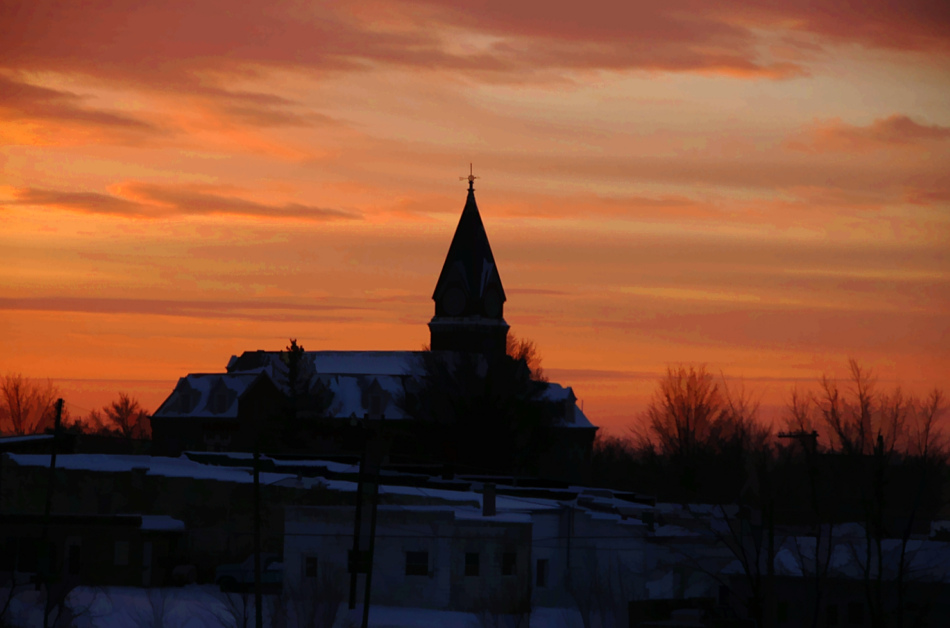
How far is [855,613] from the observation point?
145ft

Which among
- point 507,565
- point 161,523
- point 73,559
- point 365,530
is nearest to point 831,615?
point 507,565

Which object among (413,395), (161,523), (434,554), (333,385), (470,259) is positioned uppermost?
(470,259)

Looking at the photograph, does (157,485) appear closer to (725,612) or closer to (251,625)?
(251,625)

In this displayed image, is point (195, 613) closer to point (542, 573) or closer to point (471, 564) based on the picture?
point (471, 564)

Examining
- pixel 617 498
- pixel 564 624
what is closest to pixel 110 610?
pixel 564 624

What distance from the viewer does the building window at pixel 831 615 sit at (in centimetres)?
4397

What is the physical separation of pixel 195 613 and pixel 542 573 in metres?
12.7

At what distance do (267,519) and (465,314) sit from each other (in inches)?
2788

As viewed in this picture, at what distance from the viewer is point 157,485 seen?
2126 inches

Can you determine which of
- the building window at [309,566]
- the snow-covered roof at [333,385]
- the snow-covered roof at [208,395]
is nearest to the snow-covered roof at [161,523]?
the building window at [309,566]

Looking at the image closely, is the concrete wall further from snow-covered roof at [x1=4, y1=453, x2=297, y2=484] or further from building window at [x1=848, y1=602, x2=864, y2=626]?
building window at [x1=848, y1=602, x2=864, y2=626]

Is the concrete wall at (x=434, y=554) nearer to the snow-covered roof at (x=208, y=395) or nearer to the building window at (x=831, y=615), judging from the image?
the building window at (x=831, y=615)

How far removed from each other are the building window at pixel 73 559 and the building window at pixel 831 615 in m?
27.5

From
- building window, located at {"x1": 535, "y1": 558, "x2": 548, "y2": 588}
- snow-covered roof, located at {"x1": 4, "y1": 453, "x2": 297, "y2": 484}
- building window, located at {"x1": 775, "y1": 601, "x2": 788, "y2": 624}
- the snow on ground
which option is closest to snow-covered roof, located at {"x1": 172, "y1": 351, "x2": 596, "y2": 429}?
snow-covered roof, located at {"x1": 4, "y1": 453, "x2": 297, "y2": 484}
